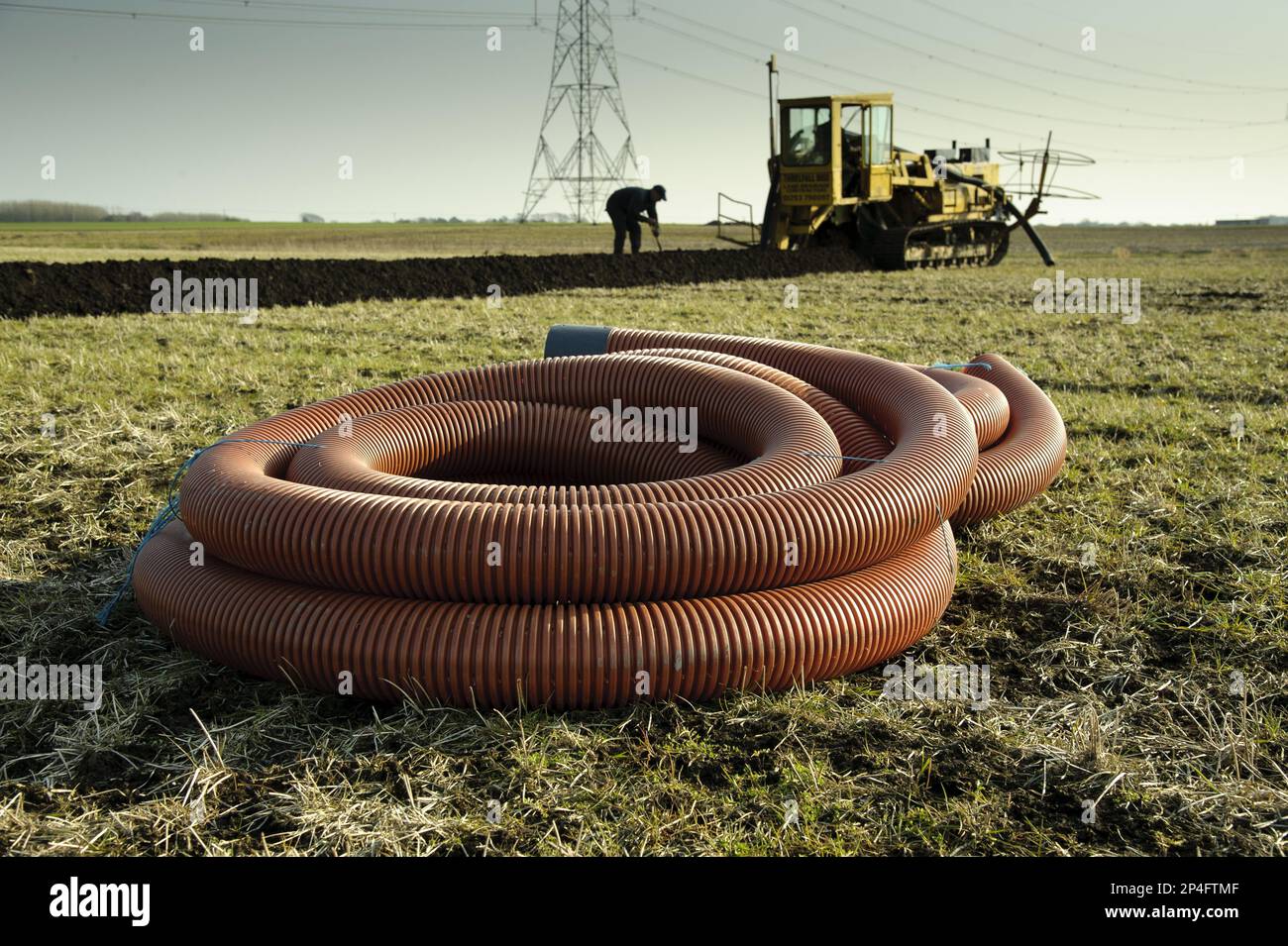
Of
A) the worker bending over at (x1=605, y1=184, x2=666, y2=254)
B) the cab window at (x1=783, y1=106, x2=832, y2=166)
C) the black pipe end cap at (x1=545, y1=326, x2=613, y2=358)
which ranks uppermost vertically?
the cab window at (x1=783, y1=106, x2=832, y2=166)

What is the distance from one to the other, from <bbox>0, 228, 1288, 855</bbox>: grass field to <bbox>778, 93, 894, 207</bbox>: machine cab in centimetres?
1420

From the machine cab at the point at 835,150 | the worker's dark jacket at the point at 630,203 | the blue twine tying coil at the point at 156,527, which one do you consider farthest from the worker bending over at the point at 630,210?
the blue twine tying coil at the point at 156,527

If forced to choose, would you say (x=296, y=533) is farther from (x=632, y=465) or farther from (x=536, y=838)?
(x=632, y=465)

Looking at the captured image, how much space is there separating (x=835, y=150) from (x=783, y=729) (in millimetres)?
17785

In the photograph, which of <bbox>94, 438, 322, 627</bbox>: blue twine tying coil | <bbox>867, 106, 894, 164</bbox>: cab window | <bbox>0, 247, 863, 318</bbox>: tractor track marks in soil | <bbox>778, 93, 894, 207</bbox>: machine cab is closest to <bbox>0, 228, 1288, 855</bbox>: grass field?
<bbox>94, 438, 322, 627</bbox>: blue twine tying coil

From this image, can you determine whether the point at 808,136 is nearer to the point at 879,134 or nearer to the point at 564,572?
the point at 879,134

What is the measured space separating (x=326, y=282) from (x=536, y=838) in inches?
513

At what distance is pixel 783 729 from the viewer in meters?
2.96

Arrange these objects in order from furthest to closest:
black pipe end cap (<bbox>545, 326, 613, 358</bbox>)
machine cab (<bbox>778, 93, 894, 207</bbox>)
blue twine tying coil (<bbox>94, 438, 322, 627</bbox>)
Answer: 1. machine cab (<bbox>778, 93, 894, 207</bbox>)
2. black pipe end cap (<bbox>545, 326, 613, 358</bbox>)
3. blue twine tying coil (<bbox>94, 438, 322, 627</bbox>)

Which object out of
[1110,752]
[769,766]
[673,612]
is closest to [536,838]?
[769,766]

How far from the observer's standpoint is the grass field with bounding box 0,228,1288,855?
251 cm

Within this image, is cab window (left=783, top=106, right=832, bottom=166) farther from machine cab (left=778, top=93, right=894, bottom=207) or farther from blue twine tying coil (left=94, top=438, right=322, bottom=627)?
blue twine tying coil (left=94, top=438, right=322, bottom=627)

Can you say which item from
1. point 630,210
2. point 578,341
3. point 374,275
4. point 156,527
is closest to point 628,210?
point 630,210

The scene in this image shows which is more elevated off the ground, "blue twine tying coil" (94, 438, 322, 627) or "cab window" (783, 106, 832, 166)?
"cab window" (783, 106, 832, 166)
